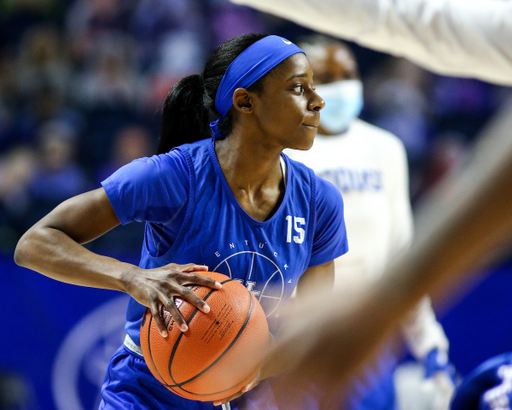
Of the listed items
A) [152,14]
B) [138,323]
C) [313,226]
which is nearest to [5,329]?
[138,323]

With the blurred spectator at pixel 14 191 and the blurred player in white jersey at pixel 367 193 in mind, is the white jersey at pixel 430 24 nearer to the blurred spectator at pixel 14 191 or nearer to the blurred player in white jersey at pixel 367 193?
the blurred player in white jersey at pixel 367 193

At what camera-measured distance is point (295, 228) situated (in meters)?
2.37

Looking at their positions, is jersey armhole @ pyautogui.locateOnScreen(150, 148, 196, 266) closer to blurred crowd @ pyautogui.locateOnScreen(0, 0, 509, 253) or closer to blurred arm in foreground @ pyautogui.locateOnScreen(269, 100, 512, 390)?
blurred arm in foreground @ pyautogui.locateOnScreen(269, 100, 512, 390)

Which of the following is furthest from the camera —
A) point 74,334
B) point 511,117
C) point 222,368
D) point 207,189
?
point 74,334

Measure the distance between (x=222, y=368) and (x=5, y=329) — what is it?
11.9 ft

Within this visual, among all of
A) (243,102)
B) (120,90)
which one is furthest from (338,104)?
(120,90)

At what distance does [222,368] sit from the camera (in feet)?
6.43

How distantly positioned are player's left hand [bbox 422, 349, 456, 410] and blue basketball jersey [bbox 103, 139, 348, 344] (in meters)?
1.79

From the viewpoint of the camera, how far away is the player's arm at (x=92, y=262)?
6.35 feet

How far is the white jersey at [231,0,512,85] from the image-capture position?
2215mm

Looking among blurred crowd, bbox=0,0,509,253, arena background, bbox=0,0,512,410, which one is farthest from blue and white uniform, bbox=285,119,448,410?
blurred crowd, bbox=0,0,509,253

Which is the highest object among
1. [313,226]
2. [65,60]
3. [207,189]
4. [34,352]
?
[207,189]

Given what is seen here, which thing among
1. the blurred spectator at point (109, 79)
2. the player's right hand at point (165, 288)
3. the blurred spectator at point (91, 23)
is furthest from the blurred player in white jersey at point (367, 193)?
the blurred spectator at point (91, 23)

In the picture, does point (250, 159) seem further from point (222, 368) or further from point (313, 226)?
point (222, 368)
